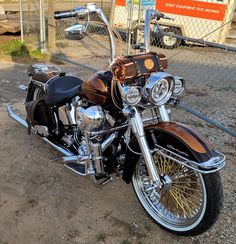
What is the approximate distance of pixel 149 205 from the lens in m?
2.96

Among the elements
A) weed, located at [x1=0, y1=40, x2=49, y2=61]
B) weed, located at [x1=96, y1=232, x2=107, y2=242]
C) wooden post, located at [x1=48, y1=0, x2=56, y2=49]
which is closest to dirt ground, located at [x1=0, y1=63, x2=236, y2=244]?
weed, located at [x1=96, y1=232, x2=107, y2=242]

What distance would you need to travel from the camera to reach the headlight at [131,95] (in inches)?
96.9

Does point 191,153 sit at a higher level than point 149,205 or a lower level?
higher

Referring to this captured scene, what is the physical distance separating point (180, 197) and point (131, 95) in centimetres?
93

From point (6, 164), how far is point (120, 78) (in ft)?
5.89

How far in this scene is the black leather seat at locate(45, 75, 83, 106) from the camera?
323 centimetres

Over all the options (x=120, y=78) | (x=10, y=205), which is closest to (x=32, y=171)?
(x=10, y=205)

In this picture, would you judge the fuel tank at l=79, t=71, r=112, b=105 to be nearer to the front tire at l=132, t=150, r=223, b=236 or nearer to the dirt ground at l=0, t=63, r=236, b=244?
the front tire at l=132, t=150, r=223, b=236

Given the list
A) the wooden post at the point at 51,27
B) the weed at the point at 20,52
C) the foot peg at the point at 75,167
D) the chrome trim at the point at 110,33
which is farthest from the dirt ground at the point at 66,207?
the wooden post at the point at 51,27

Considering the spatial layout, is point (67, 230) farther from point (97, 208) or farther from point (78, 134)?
point (78, 134)

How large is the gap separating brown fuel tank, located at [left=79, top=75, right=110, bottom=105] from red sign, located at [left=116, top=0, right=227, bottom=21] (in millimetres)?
7648

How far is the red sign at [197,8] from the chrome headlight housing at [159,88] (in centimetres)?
779

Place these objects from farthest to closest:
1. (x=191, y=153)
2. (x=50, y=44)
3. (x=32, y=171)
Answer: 1. (x=50, y=44)
2. (x=32, y=171)
3. (x=191, y=153)

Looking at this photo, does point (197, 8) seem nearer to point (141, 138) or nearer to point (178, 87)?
point (178, 87)
